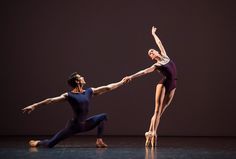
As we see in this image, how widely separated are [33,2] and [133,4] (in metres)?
1.86

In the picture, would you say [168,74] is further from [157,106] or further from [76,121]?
[76,121]

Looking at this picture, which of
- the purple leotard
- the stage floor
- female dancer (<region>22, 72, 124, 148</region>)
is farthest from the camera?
the purple leotard

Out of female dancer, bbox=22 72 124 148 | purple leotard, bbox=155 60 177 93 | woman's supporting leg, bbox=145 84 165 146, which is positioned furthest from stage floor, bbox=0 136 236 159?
purple leotard, bbox=155 60 177 93

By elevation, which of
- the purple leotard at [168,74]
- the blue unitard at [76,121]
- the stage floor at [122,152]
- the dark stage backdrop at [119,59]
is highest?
the dark stage backdrop at [119,59]

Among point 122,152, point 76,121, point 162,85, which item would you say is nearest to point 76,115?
point 76,121

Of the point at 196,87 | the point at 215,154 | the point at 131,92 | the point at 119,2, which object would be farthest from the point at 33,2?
the point at 215,154

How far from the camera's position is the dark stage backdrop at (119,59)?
30.2 feet

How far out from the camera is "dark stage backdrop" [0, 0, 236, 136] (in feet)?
30.2

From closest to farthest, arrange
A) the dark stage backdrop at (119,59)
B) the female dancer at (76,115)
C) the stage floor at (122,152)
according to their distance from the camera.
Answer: the stage floor at (122,152) < the female dancer at (76,115) < the dark stage backdrop at (119,59)

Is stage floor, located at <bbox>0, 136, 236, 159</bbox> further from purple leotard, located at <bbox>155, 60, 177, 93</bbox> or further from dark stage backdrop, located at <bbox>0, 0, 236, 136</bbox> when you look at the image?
dark stage backdrop, located at <bbox>0, 0, 236, 136</bbox>

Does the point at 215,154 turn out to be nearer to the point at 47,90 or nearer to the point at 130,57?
the point at 130,57

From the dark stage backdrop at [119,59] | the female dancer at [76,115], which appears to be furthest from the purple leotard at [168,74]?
the dark stage backdrop at [119,59]

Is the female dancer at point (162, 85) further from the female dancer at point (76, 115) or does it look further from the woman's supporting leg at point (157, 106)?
the female dancer at point (76, 115)

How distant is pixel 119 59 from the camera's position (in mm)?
9211
